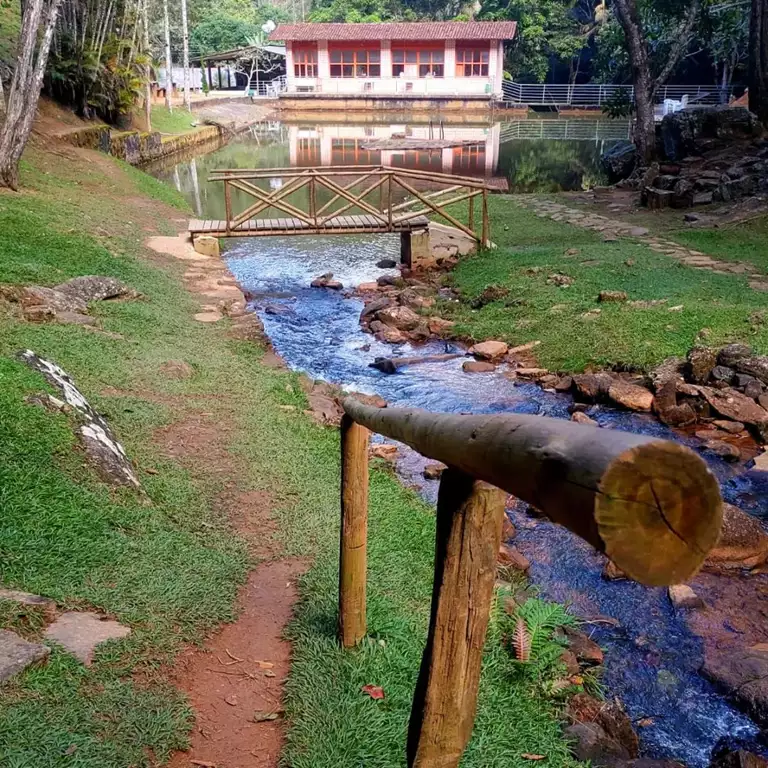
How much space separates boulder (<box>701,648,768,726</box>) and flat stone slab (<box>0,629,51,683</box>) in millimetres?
3415

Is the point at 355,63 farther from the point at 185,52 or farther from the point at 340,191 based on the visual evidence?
the point at 340,191

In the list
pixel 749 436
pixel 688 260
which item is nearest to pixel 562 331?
pixel 749 436

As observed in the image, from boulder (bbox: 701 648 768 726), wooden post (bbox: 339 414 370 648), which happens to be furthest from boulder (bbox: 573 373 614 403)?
wooden post (bbox: 339 414 370 648)

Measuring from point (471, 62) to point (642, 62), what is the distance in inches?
1086

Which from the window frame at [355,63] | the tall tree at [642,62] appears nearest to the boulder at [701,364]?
the tall tree at [642,62]

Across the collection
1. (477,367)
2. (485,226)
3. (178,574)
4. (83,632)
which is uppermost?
(485,226)

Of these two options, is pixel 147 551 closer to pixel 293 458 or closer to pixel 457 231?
pixel 293 458

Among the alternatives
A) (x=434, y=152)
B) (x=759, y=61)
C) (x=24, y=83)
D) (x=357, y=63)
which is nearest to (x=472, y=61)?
(x=357, y=63)

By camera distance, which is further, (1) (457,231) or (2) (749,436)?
(1) (457,231)

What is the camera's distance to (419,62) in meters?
44.8

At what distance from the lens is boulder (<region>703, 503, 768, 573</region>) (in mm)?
5398

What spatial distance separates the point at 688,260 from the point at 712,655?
29.3 feet

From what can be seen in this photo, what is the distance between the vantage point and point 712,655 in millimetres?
4527

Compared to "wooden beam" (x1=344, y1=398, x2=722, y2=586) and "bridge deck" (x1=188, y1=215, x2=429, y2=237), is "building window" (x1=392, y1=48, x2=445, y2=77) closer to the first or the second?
"bridge deck" (x1=188, y1=215, x2=429, y2=237)
